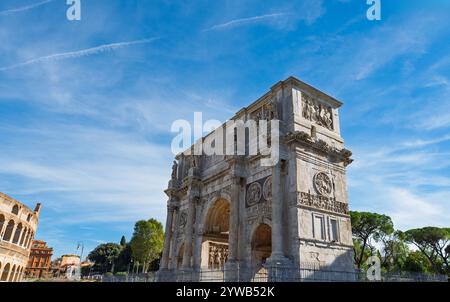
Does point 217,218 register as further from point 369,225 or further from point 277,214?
point 369,225

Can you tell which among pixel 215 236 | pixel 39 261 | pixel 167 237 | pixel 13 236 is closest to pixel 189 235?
pixel 215 236

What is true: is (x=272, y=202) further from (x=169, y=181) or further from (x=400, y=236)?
(x=400, y=236)

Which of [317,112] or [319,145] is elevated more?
[317,112]

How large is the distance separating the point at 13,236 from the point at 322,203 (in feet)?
111

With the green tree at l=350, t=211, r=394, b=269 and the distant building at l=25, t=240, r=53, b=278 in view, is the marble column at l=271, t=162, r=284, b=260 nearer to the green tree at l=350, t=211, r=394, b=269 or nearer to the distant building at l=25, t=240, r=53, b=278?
the green tree at l=350, t=211, r=394, b=269

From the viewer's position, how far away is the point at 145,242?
53.1m

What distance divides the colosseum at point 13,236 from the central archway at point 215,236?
2263 centimetres

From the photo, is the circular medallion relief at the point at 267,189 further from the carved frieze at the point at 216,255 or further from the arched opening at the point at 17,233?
the arched opening at the point at 17,233

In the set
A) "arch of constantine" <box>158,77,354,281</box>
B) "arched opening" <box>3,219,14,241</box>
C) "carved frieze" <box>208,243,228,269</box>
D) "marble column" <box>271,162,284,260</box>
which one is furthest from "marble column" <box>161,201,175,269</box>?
"arched opening" <box>3,219,14,241</box>

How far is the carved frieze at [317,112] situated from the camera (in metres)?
19.7

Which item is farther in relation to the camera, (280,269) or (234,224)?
(234,224)
